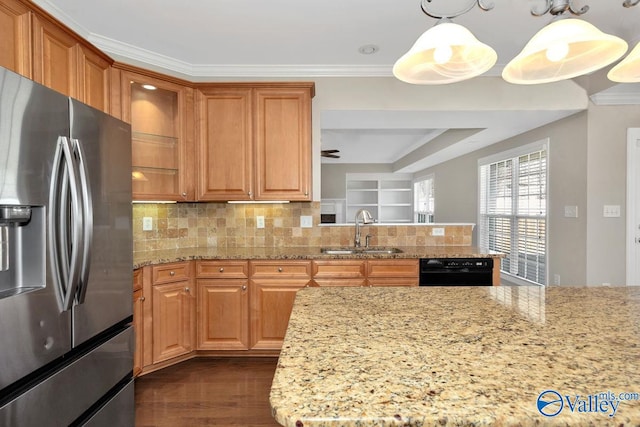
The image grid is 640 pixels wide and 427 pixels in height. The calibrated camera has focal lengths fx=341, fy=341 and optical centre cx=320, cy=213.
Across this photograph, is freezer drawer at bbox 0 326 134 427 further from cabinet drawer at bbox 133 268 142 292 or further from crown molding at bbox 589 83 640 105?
crown molding at bbox 589 83 640 105

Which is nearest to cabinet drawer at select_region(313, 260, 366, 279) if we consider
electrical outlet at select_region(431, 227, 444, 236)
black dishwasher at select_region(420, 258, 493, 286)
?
black dishwasher at select_region(420, 258, 493, 286)

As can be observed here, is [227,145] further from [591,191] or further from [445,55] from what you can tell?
[591,191]

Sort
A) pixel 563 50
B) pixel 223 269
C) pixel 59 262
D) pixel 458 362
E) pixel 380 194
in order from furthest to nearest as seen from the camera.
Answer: pixel 380 194, pixel 223 269, pixel 59 262, pixel 563 50, pixel 458 362

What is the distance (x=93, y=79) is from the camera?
236 cm

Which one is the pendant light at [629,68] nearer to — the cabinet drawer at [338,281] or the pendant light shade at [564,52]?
the pendant light shade at [564,52]

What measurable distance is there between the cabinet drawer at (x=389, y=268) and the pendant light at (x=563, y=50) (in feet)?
5.55


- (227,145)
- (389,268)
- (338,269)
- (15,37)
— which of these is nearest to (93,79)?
(15,37)

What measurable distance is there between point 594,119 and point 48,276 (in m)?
4.35

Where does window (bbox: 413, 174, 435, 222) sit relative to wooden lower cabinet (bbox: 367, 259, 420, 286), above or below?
above

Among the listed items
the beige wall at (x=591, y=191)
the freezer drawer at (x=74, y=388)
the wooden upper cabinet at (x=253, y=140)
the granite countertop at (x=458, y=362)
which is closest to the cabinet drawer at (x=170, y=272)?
the wooden upper cabinet at (x=253, y=140)

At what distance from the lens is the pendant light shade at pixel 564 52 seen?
1106 mm

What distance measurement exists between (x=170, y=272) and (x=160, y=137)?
1.14 metres

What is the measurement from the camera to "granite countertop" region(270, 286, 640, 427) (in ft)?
1.92

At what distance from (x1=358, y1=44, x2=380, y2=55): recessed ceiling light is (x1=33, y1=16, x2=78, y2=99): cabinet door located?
204 cm
